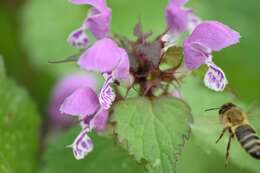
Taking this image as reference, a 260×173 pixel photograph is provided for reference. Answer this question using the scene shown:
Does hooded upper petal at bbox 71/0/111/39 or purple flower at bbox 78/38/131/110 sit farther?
hooded upper petal at bbox 71/0/111/39

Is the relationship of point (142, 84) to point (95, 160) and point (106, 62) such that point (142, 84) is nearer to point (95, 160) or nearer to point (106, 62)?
point (106, 62)

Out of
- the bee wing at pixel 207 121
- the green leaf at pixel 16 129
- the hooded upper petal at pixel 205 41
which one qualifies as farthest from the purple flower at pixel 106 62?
the green leaf at pixel 16 129

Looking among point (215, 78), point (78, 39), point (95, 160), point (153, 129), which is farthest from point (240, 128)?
point (78, 39)

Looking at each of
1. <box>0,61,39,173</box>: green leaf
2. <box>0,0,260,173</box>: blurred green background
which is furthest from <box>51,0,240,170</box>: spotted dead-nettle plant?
<box>0,0,260,173</box>: blurred green background

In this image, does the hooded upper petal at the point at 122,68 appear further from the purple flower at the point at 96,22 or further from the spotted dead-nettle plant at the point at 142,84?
the purple flower at the point at 96,22

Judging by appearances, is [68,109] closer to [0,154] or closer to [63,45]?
[0,154]

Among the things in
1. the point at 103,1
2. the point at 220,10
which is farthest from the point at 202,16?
the point at 103,1

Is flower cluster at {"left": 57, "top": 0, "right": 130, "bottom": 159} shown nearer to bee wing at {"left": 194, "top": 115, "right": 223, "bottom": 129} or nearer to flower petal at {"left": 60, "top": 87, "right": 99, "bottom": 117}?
flower petal at {"left": 60, "top": 87, "right": 99, "bottom": 117}
